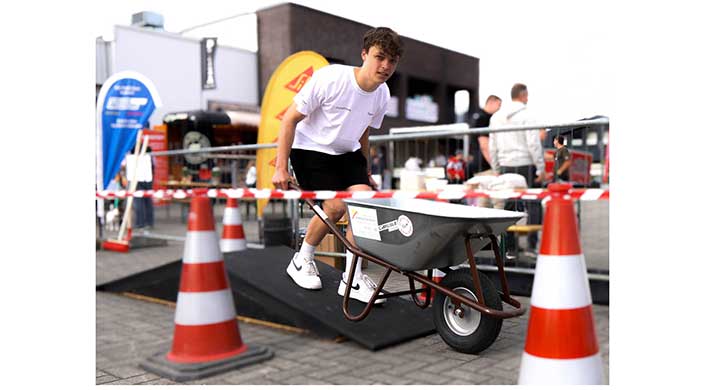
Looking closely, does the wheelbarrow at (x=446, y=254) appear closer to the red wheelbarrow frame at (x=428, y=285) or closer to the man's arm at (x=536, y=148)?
the red wheelbarrow frame at (x=428, y=285)

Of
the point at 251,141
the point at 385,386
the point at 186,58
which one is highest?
the point at 186,58

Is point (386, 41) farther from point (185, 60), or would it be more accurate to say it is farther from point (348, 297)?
point (185, 60)

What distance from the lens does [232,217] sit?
193 cm

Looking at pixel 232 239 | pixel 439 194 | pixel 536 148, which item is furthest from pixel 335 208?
pixel 232 239

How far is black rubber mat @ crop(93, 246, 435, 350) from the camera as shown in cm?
100

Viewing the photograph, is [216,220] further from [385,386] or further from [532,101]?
[532,101]

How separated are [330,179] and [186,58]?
1206 millimetres

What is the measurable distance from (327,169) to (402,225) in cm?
23

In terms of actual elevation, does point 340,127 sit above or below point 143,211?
above

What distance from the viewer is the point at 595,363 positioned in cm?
104

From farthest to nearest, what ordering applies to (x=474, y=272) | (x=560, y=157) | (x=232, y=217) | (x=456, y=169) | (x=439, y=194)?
(x=232, y=217) → (x=456, y=169) → (x=439, y=194) → (x=560, y=157) → (x=474, y=272)

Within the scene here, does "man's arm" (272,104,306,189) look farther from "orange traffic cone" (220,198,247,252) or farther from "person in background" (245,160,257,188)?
"person in background" (245,160,257,188)

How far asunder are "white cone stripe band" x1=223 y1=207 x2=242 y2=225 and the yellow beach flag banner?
0.32 meters
